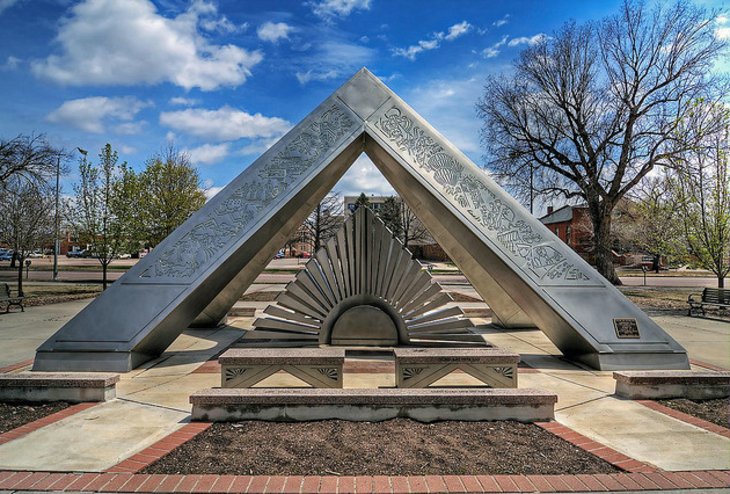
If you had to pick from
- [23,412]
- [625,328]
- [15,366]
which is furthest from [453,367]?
[15,366]

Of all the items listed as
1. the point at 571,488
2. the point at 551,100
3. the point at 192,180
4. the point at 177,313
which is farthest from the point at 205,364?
the point at 192,180

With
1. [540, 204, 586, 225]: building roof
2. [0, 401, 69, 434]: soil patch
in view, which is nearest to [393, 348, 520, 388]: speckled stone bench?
[0, 401, 69, 434]: soil patch

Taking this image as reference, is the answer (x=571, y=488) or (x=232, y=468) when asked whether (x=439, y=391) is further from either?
(x=232, y=468)

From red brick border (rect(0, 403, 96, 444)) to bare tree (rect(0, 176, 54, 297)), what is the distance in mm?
15506

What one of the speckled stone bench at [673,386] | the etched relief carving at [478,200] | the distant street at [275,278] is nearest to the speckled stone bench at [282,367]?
the etched relief carving at [478,200]

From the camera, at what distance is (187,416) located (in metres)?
4.65

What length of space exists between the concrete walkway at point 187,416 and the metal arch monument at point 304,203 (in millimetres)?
623

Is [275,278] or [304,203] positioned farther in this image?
[275,278]

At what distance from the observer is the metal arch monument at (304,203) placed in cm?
630

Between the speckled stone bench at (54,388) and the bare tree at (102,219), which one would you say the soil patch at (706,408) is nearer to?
the speckled stone bench at (54,388)

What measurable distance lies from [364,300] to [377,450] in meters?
4.08

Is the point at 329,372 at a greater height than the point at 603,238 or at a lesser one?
lesser

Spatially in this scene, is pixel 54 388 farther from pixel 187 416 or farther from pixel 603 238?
pixel 603 238

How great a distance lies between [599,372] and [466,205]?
3158 millimetres
